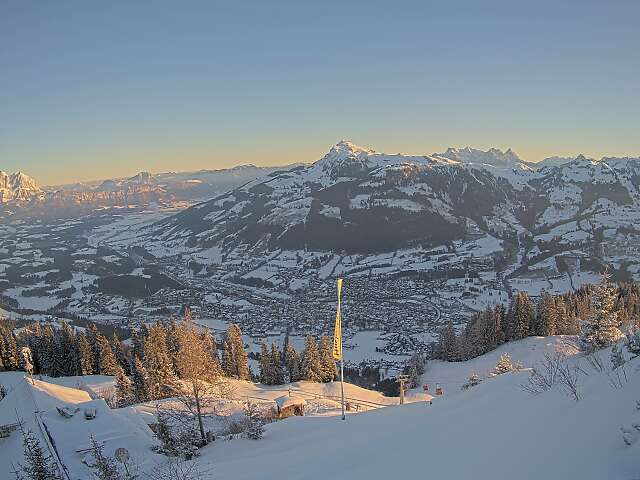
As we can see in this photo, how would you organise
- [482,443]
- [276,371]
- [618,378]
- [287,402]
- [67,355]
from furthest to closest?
1. [67,355]
2. [276,371]
3. [287,402]
4. [618,378]
5. [482,443]

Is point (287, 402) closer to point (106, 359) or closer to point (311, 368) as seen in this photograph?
point (311, 368)

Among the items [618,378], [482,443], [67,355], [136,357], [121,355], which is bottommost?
[121,355]

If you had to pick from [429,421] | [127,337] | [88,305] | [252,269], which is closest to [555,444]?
[429,421]

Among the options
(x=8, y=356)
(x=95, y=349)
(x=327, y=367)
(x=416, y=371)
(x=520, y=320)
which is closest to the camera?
(x=327, y=367)

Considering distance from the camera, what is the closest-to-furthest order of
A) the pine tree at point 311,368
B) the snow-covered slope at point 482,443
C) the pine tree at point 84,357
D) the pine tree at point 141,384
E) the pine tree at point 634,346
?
the snow-covered slope at point 482,443 < the pine tree at point 634,346 < the pine tree at point 141,384 < the pine tree at point 311,368 < the pine tree at point 84,357

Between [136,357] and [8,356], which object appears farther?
[8,356]

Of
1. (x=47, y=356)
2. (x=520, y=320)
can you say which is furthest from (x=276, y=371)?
(x=520, y=320)

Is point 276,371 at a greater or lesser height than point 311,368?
lesser

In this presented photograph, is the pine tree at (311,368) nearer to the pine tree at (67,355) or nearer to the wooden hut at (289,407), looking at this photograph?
the wooden hut at (289,407)

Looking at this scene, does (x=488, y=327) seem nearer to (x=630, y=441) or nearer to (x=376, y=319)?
(x=376, y=319)

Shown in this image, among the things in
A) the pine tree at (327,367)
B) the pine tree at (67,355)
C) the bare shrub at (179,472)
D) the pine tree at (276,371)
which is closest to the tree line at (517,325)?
the pine tree at (327,367)
